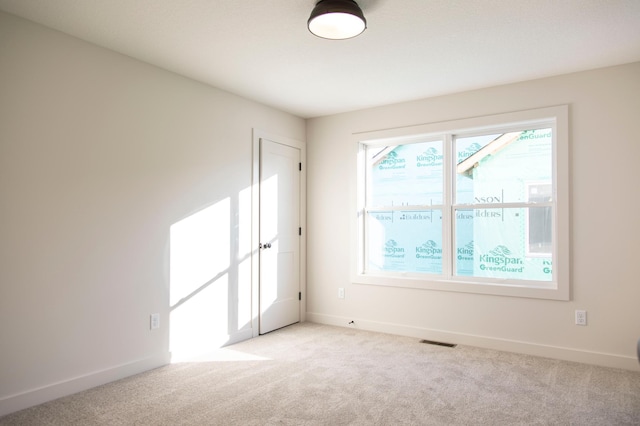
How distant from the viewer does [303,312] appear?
5152mm

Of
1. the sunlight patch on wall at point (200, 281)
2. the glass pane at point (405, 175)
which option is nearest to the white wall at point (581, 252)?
the glass pane at point (405, 175)

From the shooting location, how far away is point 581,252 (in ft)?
11.8

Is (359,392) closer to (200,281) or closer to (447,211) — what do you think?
(200,281)

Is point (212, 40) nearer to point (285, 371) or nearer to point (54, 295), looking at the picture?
point (54, 295)

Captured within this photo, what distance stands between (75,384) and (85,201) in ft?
4.19

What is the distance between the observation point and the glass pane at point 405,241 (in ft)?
14.6

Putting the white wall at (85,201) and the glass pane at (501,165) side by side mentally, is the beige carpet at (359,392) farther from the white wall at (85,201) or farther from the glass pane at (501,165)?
A: the glass pane at (501,165)

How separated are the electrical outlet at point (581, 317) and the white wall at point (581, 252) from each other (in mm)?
37

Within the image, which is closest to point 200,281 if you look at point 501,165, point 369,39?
point 369,39

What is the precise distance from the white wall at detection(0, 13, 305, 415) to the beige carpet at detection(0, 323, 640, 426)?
1.01ft

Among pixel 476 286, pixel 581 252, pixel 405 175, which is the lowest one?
pixel 476 286

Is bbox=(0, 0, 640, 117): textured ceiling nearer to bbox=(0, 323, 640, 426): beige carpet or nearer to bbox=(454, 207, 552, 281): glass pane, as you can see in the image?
bbox=(454, 207, 552, 281): glass pane

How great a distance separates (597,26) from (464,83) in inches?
49.0

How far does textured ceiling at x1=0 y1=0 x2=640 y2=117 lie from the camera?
2.56m
